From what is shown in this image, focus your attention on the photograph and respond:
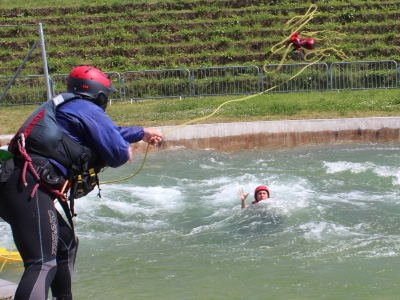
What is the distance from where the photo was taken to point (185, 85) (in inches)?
787

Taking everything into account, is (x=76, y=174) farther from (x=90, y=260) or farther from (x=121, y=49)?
(x=121, y=49)

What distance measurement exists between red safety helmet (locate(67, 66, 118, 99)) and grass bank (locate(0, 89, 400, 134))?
1145cm

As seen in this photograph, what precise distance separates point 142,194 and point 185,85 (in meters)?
9.13

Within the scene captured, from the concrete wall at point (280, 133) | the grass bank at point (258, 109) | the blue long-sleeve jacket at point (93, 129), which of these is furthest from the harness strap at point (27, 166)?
the grass bank at point (258, 109)

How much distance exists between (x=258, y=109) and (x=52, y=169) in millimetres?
13178

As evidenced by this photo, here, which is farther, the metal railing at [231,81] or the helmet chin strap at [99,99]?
the metal railing at [231,81]

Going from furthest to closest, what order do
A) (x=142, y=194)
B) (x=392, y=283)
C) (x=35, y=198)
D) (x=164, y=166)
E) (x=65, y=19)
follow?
(x=65, y=19), (x=164, y=166), (x=142, y=194), (x=392, y=283), (x=35, y=198)

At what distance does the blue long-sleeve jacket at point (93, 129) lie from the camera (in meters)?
4.05

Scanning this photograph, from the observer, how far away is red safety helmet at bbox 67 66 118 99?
432 centimetres

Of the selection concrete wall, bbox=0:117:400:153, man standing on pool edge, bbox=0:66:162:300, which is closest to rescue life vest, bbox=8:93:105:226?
man standing on pool edge, bbox=0:66:162:300

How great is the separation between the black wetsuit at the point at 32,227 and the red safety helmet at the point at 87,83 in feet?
1.92

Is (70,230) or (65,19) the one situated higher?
(65,19)

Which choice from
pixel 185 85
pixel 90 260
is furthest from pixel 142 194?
pixel 185 85

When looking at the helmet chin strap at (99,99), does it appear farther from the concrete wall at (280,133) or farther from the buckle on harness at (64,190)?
the concrete wall at (280,133)
